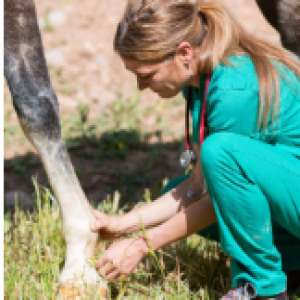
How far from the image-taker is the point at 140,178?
2859 millimetres

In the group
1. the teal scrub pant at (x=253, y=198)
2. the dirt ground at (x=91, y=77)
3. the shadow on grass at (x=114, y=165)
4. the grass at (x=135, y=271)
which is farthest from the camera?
the dirt ground at (x=91, y=77)

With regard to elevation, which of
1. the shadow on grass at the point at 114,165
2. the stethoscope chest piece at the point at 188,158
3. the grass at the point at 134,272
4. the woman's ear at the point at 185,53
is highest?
the woman's ear at the point at 185,53

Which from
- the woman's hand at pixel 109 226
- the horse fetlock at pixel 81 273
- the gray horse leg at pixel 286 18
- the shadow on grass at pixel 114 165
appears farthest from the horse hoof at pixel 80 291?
the gray horse leg at pixel 286 18

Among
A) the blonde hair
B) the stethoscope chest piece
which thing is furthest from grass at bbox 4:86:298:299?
the blonde hair

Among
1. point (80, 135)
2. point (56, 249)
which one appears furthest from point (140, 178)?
point (56, 249)

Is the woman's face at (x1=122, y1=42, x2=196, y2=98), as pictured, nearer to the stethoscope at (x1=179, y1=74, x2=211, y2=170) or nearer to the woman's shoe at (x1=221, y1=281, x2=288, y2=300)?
the stethoscope at (x1=179, y1=74, x2=211, y2=170)

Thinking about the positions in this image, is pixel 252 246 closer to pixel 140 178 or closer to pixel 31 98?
pixel 31 98

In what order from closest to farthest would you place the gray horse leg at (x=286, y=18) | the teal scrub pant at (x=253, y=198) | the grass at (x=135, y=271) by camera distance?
the teal scrub pant at (x=253, y=198), the grass at (x=135, y=271), the gray horse leg at (x=286, y=18)

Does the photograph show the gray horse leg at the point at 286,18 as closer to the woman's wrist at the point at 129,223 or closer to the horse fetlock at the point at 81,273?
the woman's wrist at the point at 129,223

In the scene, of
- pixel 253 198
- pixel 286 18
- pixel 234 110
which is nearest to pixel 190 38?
pixel 234 110

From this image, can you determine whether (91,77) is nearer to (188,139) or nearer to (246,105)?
(188,139)

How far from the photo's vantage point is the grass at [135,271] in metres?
1.67

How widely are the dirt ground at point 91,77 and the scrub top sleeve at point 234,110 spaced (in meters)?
1.32

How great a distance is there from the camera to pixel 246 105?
1480mm
